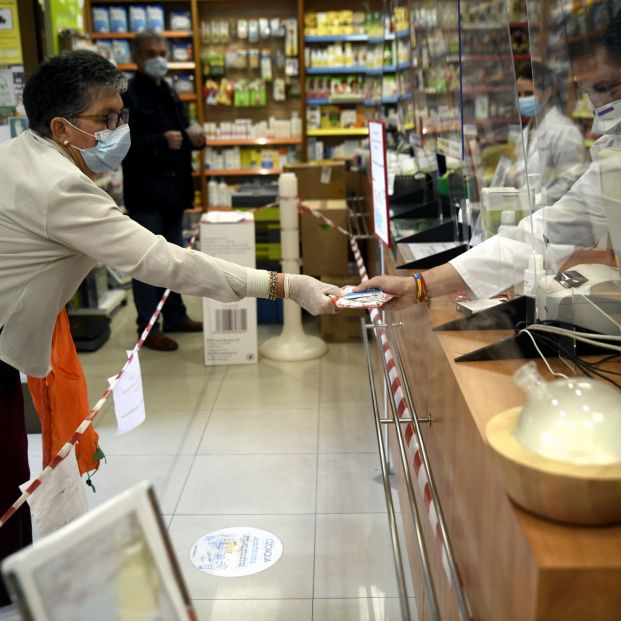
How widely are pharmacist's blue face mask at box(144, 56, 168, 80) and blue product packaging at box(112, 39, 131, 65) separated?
10.0 feet

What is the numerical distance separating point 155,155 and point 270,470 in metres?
2.48

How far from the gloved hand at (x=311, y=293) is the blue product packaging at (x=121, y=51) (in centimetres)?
622

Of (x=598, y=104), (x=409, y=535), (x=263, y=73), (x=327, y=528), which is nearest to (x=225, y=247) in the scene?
(x=327, y=528)

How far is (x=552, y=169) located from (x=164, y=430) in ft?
9.02

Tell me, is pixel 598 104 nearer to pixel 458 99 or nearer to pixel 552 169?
pixel 552 169

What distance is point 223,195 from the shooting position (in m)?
8.08

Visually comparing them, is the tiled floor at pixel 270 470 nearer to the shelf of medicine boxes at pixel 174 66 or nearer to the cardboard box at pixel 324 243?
the cardboard box at pixel 324 243

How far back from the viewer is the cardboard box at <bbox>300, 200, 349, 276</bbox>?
5359 millimetres

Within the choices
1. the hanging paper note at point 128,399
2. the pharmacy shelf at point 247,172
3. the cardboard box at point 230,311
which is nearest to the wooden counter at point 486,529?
the hanging paper note at point 128,399

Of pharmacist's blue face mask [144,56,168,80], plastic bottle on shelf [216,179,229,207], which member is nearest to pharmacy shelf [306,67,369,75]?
plastic bottle on shelf [216,179,229,207]

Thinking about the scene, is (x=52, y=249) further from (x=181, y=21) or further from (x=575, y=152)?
(x=181, y=21)

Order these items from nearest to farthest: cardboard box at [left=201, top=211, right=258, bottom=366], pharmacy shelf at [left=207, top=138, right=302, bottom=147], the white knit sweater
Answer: the white knit sweater
cardboard box at [left=201, top=211, right=258, bottom=366]
pharmacy shelf at [left=207, top=138, right=302, bottom=147]

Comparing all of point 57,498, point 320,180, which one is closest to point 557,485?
point 57,498

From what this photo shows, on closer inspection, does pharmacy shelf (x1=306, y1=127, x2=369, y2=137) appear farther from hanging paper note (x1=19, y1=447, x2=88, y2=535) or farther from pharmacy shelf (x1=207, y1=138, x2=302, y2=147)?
hanging paper note (x1=19, y1=447, x2=88, y2=535)
